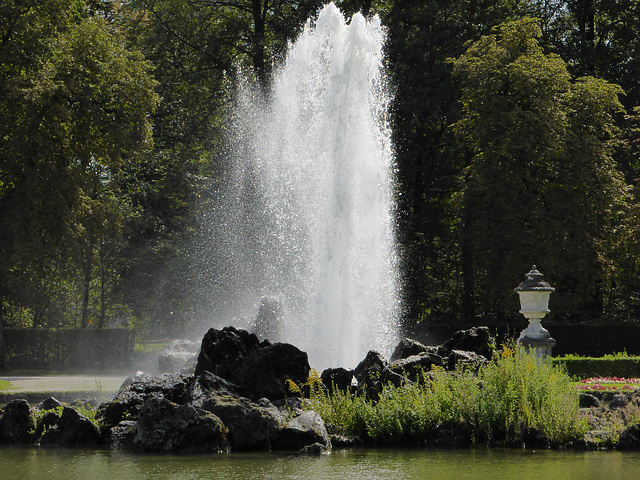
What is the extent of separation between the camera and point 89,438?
1258 cm

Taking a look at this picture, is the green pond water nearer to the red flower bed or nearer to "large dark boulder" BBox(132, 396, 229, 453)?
"large dark boulder" BBox(132, 396, 229, 453)

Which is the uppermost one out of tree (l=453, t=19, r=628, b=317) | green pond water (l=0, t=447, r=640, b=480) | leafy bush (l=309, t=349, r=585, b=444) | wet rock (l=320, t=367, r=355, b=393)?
tree (l=453, t=19, r=628, b=317)

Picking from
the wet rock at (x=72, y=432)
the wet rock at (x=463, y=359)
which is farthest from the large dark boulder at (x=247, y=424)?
the wet rock at (x=463, y=359)

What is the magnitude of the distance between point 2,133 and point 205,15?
42.8ft

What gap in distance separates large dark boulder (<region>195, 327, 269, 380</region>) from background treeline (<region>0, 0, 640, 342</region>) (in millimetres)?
15426

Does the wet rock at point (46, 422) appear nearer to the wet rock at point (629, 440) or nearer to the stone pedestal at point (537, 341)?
the wet rock at point (629, 440)

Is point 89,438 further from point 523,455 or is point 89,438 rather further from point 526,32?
point 526,32

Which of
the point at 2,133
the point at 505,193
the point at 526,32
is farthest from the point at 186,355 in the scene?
the point at 526,32

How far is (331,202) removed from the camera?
21.8 metres

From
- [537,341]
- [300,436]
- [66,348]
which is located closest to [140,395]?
[300,436]

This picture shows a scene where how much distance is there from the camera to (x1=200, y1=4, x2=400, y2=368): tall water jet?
2030cm

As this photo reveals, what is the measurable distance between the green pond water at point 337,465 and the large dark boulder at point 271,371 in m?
2.20

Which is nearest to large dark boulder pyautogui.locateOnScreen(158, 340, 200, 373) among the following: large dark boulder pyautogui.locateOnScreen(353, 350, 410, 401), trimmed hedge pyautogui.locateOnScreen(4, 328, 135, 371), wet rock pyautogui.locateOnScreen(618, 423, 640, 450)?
large dark boulder pyautogui.locateOnScreen(353, 350, 410, 401)

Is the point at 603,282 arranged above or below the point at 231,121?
below
